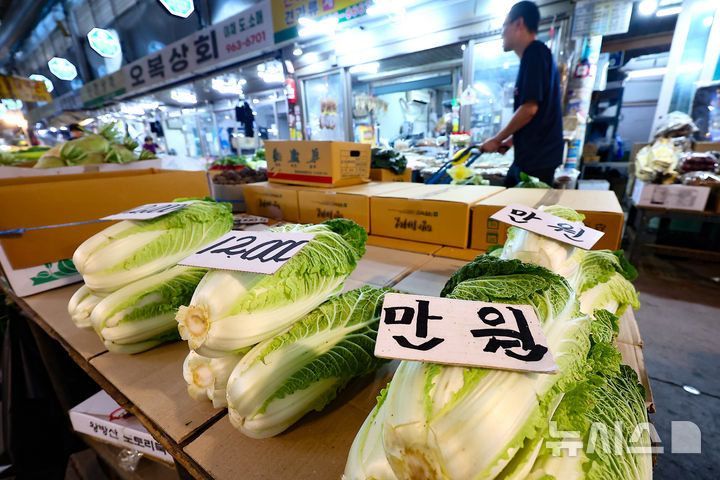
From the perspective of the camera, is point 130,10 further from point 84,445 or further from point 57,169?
point 84,445

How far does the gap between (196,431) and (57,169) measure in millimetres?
2847

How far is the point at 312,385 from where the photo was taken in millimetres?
857

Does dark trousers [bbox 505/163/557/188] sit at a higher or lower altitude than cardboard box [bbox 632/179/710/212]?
higher

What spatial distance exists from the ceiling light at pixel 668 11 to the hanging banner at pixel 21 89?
19669 millimetres

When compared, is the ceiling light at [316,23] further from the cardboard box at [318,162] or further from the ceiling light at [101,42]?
the ceiling light at [101,42]

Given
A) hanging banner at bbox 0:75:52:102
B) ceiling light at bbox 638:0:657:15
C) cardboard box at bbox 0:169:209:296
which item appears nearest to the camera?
cardboard box at bbox 0:169:209:296

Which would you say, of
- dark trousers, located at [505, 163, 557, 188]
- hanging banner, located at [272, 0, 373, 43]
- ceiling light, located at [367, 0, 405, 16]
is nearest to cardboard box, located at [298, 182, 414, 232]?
dark trousers, located at [505, 163, 557, 188]

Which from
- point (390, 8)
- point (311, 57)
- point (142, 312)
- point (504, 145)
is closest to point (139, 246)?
point (142, 312)

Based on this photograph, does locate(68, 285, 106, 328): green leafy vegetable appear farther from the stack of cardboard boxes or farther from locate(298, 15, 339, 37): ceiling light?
locate(298, 15, 339, 37): ceiling light

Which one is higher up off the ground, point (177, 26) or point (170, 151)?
point (177, 26)

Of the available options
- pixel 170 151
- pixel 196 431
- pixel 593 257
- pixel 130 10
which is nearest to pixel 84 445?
pixel 196 431

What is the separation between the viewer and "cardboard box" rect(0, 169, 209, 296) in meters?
1.62

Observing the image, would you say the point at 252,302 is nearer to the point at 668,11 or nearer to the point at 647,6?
the point at 647,6

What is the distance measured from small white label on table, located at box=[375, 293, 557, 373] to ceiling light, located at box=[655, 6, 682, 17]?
27.4ft
